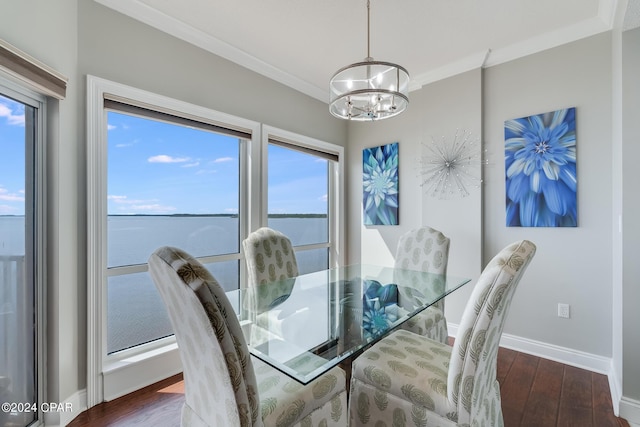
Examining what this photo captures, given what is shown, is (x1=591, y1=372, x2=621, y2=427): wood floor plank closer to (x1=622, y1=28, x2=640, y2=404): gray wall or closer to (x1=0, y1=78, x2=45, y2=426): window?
(x1=622, y1=28, x2=640, y2=404): gray wall

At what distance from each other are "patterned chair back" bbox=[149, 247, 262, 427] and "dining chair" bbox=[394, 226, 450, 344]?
52.8 inches

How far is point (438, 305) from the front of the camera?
2.29 meters

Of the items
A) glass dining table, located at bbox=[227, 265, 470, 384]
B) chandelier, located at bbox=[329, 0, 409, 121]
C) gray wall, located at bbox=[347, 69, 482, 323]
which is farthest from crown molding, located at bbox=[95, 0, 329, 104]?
glass dining table, located at bbox=[227, 265, 470, 384]

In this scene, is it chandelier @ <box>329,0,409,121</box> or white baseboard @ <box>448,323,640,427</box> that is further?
white baseboard @ <box>448,323,640,427</box>

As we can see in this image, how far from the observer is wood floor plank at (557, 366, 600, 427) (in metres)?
1.76

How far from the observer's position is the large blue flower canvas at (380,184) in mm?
3457

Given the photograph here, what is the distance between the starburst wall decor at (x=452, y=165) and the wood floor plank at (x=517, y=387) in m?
1.50

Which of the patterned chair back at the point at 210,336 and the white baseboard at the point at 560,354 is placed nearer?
the patterned chair back at the point at 210,336

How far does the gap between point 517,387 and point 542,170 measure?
1706mm

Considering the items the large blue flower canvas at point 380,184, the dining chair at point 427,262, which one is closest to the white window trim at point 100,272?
the dining chair at point 427,262

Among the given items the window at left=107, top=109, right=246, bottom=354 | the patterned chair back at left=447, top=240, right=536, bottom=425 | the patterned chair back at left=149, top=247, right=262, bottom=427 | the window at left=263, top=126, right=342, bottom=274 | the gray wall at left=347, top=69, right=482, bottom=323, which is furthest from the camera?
the window at left=263, top=126, right=342, bottom=274

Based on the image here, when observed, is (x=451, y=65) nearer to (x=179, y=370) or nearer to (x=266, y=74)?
(x=266, y=74)

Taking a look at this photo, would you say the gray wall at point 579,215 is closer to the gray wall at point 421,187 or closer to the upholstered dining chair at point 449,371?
the gray wall at point 421,187

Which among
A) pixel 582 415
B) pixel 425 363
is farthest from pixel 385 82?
pixel 582 415
